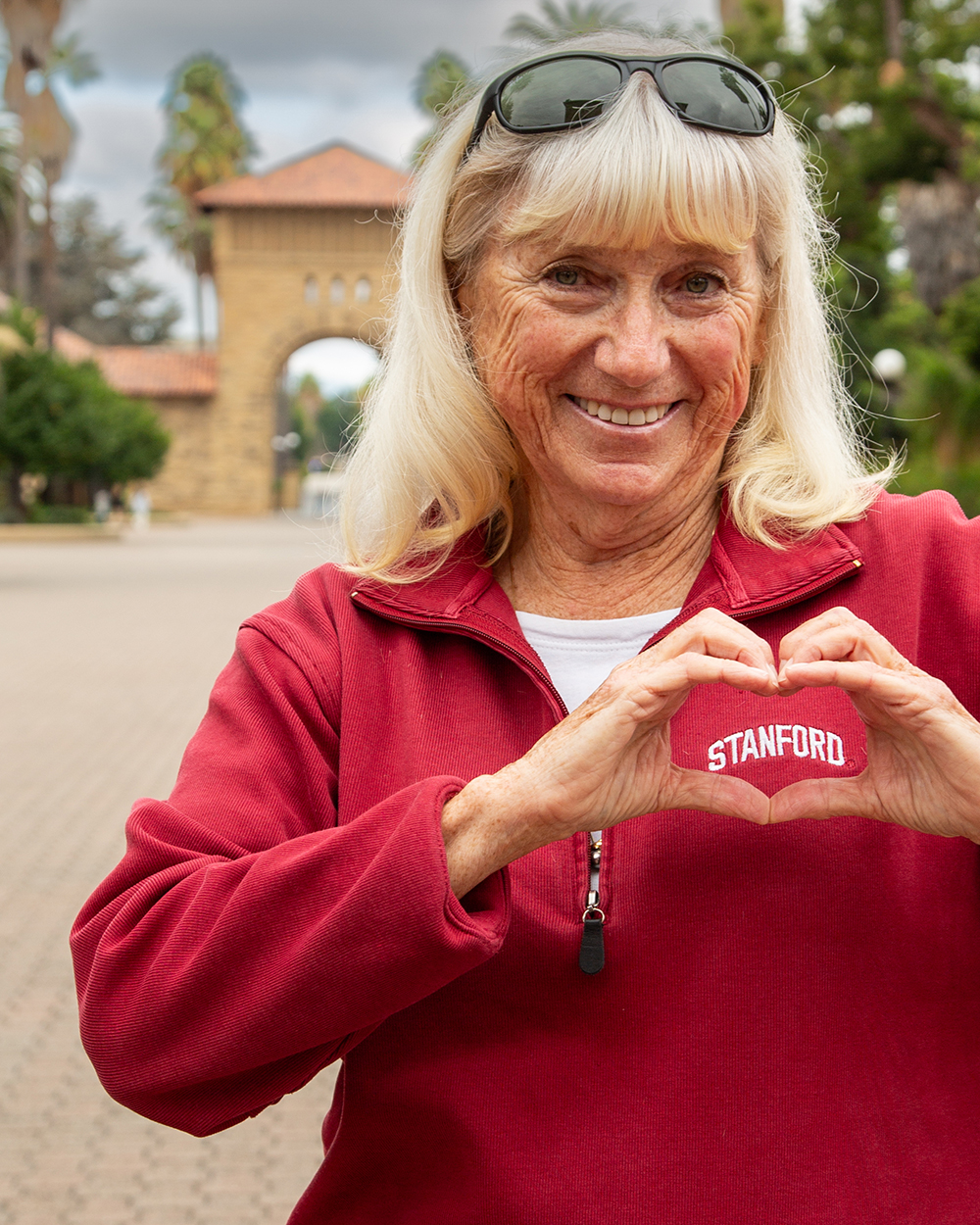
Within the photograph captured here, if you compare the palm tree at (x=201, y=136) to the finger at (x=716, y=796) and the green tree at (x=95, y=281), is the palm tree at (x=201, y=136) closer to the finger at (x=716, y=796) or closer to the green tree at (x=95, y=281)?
the green tree at (x=95, y=281)

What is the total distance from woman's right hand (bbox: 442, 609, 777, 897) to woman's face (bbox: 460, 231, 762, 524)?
39cm

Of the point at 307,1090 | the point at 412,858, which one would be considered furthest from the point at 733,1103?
the point at 307,1090

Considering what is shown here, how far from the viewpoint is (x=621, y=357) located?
5.31ft

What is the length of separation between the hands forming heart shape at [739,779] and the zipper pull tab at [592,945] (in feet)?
0.44

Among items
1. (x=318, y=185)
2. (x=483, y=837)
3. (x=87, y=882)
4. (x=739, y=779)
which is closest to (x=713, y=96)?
(x=739, y=779)

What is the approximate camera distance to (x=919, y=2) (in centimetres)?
2805

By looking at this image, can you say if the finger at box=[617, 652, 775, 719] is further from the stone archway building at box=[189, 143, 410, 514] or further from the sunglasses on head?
the stone archway building at box=[189, 143, 410, 514]

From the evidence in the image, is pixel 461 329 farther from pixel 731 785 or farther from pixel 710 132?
pixel 731 785

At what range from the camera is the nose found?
1605 mm

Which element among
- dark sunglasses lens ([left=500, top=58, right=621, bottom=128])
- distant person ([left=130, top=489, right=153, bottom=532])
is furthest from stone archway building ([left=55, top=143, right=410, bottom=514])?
dark sunglasses lens ([left=500, top=58, right=621, bottom=128])

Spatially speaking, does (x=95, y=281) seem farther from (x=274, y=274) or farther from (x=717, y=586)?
(x=717, y=586)

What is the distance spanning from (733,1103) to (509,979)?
273 mm

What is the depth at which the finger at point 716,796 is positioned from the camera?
1.44 meters

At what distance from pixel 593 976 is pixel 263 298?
51442mm
